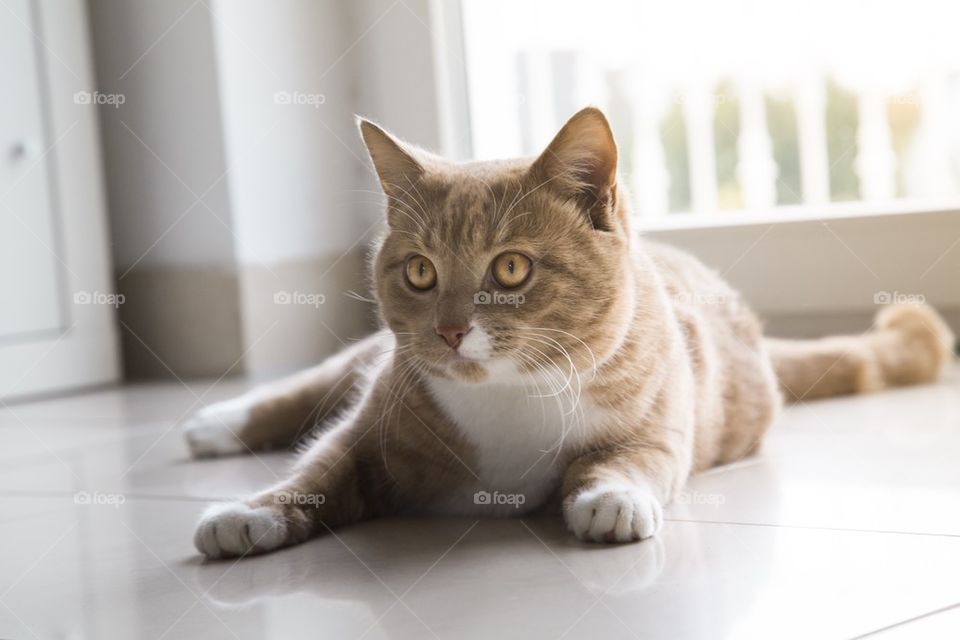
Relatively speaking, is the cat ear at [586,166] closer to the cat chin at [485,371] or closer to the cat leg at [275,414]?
the cat chin at [485,371]

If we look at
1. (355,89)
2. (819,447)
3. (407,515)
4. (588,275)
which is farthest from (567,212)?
(355,89)

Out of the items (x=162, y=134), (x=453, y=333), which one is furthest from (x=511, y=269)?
(x=162, y=134)

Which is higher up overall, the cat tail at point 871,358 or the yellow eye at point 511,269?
the yellow eye at point 511,269

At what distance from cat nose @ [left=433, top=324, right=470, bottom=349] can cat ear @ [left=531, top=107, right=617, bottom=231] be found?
11.5 inches

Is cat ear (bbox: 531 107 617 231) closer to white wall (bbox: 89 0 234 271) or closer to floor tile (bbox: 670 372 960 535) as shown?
floor tile (bbox: 670 372 960 535)

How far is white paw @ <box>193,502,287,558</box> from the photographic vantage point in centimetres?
158

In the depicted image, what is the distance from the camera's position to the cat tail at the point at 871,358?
2.64 m

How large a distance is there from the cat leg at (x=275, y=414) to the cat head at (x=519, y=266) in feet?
2.49

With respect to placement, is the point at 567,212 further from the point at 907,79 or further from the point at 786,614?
the point at 907,79

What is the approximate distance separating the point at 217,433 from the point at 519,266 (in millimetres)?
1145

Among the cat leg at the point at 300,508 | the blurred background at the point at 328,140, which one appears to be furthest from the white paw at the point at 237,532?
the blurred background at the point at 328,140

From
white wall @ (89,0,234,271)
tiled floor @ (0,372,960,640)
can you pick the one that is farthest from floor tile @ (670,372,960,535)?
white wall @ (89,0,234,271)

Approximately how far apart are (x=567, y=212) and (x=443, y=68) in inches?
89.6

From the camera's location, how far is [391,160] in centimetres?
177
